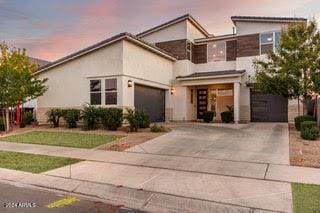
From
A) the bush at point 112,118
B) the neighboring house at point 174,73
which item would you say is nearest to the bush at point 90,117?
the bush at point 112,118

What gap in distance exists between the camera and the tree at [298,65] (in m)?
14.7

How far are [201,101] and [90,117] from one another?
11.1 meters

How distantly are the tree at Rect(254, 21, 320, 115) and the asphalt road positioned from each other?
12.3 m

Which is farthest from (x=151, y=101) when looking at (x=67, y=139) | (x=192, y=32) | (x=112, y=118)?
(x=67, y=139)

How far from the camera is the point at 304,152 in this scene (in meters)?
10.0

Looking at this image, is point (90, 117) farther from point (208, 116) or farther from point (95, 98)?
point (208, 116)

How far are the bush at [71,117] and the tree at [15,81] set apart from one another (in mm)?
2920

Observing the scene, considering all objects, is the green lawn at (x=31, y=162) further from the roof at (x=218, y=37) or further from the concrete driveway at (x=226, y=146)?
the roof at (x=218, y=37)

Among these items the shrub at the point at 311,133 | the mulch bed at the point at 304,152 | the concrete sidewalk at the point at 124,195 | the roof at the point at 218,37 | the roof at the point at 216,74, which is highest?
the roof at the point at 218,37

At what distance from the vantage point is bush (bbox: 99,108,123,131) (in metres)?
16.1

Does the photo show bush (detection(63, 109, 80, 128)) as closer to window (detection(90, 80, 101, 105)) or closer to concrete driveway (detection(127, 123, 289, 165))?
window (detection(90, 80, 101, 105))

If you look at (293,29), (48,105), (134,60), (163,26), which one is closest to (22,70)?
(48,105)

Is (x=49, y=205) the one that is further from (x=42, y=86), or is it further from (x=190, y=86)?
(x=190, y=86)

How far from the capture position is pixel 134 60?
18266 millimetres
